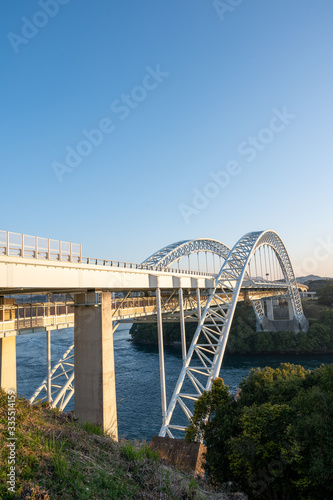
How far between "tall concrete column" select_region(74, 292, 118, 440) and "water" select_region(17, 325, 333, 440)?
18.1 feet

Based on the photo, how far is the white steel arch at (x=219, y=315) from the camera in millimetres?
20094

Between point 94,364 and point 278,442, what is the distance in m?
8.10

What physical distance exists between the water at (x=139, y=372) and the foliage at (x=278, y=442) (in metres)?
8.68

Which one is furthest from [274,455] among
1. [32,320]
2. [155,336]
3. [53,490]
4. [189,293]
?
[155,336]

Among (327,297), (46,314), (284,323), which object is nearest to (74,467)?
(46,314)

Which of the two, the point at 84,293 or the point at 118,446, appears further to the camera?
the point at 84,293

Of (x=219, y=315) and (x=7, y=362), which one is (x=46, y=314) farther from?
(x=219, y=315)

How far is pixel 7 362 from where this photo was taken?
15016mm

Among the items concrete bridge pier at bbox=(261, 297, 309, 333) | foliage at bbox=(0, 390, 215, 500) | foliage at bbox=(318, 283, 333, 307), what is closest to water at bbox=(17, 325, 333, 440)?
concrete bridge pier at bbox=(261, 297, 309, 333)

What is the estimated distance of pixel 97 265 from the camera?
15.4 m

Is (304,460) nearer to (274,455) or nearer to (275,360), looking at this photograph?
(274,455)

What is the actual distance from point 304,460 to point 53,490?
→ 318 inches

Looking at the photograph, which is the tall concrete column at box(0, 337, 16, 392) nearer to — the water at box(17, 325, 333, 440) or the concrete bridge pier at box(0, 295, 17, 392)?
the concrete bridge pier at box(0, 295, 17, 392)

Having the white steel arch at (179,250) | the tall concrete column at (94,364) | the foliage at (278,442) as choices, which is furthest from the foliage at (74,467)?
the white steel arch at (179,250)
